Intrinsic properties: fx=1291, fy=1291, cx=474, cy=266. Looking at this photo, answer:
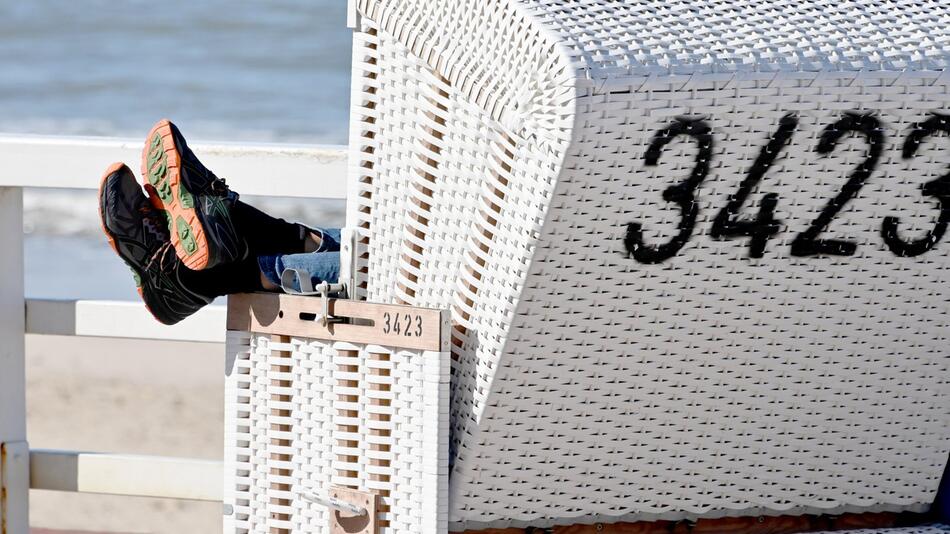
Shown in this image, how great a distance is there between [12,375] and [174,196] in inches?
34.8

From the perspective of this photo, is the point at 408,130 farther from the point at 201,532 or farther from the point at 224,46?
the point at 224,46

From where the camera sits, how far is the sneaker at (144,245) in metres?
1.93

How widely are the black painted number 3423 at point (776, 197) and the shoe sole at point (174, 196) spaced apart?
0.64 m

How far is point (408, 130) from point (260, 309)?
372 mm

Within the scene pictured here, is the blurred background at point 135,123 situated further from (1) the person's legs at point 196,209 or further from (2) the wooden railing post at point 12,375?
(1) the person's legs at point 196,209

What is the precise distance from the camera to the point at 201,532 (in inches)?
174

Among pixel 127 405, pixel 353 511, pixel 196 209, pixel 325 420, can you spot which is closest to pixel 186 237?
pixel 196 209

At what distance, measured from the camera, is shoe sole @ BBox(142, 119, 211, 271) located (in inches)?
72.2

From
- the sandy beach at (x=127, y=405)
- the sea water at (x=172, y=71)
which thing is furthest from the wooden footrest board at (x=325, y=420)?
the sea water at (x=172, y=71)

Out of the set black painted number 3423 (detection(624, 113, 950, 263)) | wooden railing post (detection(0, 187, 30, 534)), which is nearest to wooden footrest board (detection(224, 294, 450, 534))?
black painted number 3423 (detection(624, 113, 950, 263))

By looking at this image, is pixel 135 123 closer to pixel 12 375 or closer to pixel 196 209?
pixel 12 375

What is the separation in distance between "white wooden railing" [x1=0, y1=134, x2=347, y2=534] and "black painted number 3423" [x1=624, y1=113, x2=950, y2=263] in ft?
3.16

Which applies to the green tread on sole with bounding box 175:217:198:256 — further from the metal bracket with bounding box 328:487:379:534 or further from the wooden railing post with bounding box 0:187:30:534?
the wooden railing post with bounding box 0:187:30:534

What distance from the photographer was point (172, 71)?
11.5 meters
